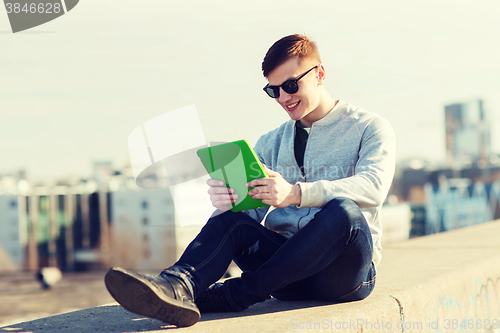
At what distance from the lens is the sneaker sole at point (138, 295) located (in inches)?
64.6

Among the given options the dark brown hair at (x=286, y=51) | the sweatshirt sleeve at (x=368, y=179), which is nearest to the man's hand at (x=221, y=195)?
the sweatshirt sleeve at (x=368, y=179)

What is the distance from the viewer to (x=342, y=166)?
226 cm

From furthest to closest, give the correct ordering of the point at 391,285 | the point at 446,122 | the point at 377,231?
1. the point at 446,122
2. the point at 391,285
3. the point at 377,231

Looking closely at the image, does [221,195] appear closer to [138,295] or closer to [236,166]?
[236,166]

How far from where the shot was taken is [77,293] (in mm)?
59844

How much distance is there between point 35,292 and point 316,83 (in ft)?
220

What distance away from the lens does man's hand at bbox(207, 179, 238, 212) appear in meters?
2.06

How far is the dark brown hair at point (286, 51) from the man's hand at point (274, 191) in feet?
2.07

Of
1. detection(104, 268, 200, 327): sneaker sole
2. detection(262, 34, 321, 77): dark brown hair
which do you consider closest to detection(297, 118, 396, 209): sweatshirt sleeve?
detection(262, 34, 321, 77): dark brown hair

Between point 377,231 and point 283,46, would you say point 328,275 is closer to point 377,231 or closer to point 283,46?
point 377,231

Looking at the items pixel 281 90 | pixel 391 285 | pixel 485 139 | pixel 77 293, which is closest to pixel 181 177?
pixel 281 90

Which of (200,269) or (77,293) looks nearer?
(200,269)

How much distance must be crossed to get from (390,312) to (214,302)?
0.73 m

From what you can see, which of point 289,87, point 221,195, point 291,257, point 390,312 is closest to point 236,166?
point 221,195
